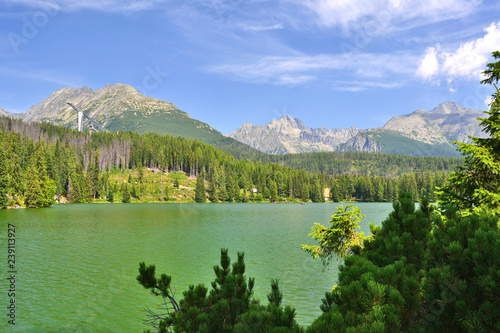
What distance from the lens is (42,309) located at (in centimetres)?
1791

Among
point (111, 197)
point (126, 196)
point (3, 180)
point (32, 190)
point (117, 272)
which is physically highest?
point (3, 180)

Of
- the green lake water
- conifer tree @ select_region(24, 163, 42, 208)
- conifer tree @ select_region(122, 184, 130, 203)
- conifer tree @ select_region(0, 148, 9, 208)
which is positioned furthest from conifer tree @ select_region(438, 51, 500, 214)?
conifer tree @ select_region(122, 184, 130, 203)

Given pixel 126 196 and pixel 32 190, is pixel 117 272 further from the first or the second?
pixel 126 196

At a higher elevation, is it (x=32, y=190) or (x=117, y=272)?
(x=32, y=190)

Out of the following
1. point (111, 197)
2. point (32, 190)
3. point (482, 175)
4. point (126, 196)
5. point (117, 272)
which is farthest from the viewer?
point (111, 197)

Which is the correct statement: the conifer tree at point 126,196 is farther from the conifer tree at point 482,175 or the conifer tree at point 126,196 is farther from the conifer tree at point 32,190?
the conifer tree at point 482,175

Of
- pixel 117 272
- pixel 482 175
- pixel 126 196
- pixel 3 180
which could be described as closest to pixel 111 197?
pixel 126 196

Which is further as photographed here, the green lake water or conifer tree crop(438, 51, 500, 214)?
the green lake water

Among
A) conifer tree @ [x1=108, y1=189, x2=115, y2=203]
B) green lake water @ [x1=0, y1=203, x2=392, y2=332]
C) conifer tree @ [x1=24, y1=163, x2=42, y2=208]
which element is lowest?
green lake water @ [x1=0, y1=203, x2=392, y2=332]

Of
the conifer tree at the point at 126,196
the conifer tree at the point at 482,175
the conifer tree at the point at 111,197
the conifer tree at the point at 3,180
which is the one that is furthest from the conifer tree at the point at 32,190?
the conifer tree at the point at 482,175

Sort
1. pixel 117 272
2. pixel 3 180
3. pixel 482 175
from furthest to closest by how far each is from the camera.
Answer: pixel 3 180 → pixel 117 272 → pixel 482 175

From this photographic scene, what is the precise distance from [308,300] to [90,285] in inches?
587

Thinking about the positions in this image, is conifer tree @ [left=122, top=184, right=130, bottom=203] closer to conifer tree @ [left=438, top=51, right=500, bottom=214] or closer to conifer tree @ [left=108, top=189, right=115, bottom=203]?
conifer tree @ [left=108, top=189, right=115, bottom=203]

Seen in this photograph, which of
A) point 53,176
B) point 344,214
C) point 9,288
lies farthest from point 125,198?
point 344,214
